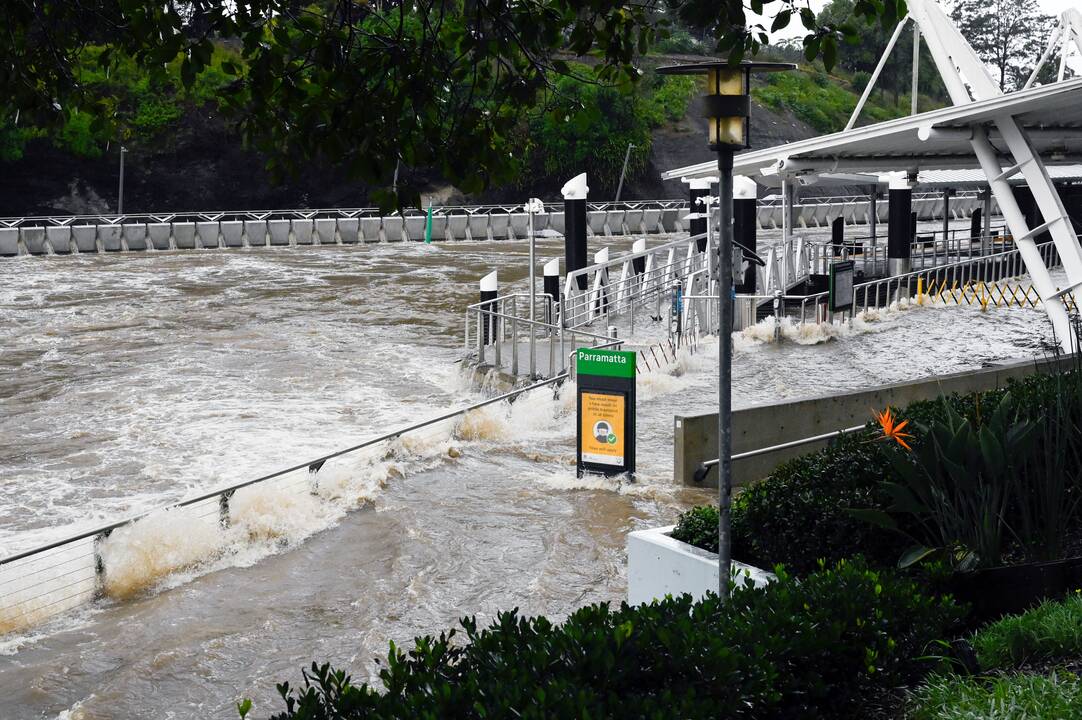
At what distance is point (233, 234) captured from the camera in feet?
173

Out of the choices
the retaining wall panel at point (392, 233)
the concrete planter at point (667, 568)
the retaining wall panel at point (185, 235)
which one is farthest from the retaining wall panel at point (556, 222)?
the concrete planter at point (667, 568)

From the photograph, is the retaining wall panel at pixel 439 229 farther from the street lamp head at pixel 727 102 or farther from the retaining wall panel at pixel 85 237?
the street lamp head at pixel 727 102

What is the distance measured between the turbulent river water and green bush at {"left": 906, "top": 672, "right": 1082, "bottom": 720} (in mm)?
4818

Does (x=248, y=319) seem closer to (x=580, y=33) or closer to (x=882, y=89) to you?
(x=580, y=33)

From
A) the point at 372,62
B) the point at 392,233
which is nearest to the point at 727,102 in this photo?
the point at 372,62

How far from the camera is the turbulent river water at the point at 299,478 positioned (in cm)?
930

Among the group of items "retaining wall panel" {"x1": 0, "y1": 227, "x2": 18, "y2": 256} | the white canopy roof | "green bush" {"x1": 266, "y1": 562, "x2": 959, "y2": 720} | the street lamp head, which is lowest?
"green bush" {"x1": 266, "y1": 562, "x2": 959, "y2": 720}

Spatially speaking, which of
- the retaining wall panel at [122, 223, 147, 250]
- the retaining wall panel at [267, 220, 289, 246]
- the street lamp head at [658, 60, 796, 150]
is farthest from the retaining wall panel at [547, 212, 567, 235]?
the street lamp head at [658, 60, 796, 150]

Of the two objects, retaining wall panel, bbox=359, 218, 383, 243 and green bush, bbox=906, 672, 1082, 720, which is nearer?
green bush, bbox=906, 672, 1082, 720

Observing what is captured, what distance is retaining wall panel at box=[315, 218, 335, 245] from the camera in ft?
178

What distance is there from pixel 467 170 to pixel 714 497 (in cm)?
738

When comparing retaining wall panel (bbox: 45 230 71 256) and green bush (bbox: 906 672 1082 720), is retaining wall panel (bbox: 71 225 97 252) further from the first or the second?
green bush (bbox: 906 672 1082 720)

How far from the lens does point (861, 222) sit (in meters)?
72.1

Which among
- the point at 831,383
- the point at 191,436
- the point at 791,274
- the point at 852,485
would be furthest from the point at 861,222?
the point at 852,485
